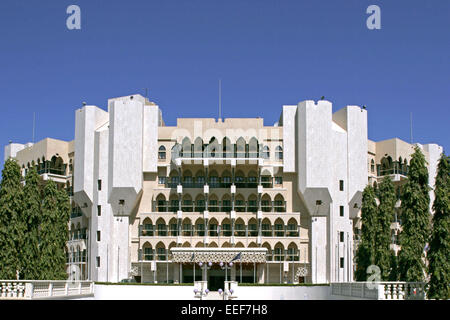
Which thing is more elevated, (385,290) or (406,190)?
(406,190)

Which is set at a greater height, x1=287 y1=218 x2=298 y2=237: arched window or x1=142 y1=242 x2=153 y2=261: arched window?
x1=287 y1=218 x2=298 y2=237: arched window

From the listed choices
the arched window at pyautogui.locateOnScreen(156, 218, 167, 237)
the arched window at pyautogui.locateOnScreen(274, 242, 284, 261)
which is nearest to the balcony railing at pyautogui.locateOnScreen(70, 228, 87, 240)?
the arched window at pyautogui.locateOnScreen(156, 218, 167, 237)

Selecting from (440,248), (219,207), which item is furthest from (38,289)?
(219,207)

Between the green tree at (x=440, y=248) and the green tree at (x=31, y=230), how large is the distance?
103 ft

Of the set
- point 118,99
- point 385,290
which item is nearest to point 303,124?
point 118,99

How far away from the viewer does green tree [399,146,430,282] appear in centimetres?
4019

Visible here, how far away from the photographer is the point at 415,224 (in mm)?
40844

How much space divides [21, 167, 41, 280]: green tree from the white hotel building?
1539cm

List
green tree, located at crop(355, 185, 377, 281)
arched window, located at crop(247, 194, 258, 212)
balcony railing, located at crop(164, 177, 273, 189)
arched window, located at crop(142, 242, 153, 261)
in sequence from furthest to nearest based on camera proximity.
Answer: balcony railing, located at crop(164, 177, 273, 189) < arched window, located at crop(247, 194, 258, 212) < arched window, located at crop(142, 242, 153, 261) < green tree, located at crop(355, 185, 377, 281)

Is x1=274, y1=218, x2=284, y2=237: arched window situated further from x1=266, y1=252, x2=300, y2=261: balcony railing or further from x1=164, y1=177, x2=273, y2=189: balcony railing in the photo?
x1=164, y1=177, x2=273, y2=189: balcony railing
